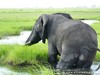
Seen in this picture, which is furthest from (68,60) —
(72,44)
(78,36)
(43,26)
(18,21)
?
(18,21)

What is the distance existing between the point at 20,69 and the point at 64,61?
1462mm

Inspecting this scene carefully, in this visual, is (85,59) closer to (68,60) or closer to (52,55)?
(68,60)

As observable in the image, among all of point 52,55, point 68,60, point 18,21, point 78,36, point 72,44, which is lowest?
point 18,21

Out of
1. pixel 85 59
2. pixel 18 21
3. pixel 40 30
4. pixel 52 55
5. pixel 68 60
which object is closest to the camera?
pixel 85 59

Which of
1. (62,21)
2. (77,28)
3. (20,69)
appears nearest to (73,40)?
(77,28)

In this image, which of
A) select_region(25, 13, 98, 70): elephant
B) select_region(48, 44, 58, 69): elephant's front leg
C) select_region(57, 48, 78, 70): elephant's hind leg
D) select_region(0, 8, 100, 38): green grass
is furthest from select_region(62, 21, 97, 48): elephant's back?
select_region(0, 8, 100, 38): green grass

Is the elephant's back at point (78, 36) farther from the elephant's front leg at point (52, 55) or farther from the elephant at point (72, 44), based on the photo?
the elephant's front leg at point (52, 55)

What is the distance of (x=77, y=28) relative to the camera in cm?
919

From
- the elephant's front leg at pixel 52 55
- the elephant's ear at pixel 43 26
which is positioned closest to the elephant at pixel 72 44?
the elephant's front leg at pixel 52 55

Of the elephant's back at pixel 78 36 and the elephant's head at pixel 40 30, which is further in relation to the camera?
the elephant's head at pixel 40 30

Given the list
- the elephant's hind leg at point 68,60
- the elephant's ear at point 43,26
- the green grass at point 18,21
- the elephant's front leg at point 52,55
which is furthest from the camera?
the green grass at point 18,21

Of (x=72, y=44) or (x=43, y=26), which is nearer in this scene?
(x=72, y=44)

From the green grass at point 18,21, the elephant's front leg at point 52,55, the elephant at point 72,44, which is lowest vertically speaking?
the green grass at point 18,21

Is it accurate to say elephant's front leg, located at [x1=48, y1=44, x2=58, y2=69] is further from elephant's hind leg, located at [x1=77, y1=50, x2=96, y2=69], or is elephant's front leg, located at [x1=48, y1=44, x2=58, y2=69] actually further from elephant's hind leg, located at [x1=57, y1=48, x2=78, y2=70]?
elephant's hind leg, located at [x1=77, y1=50, x2=96, y2=69]
